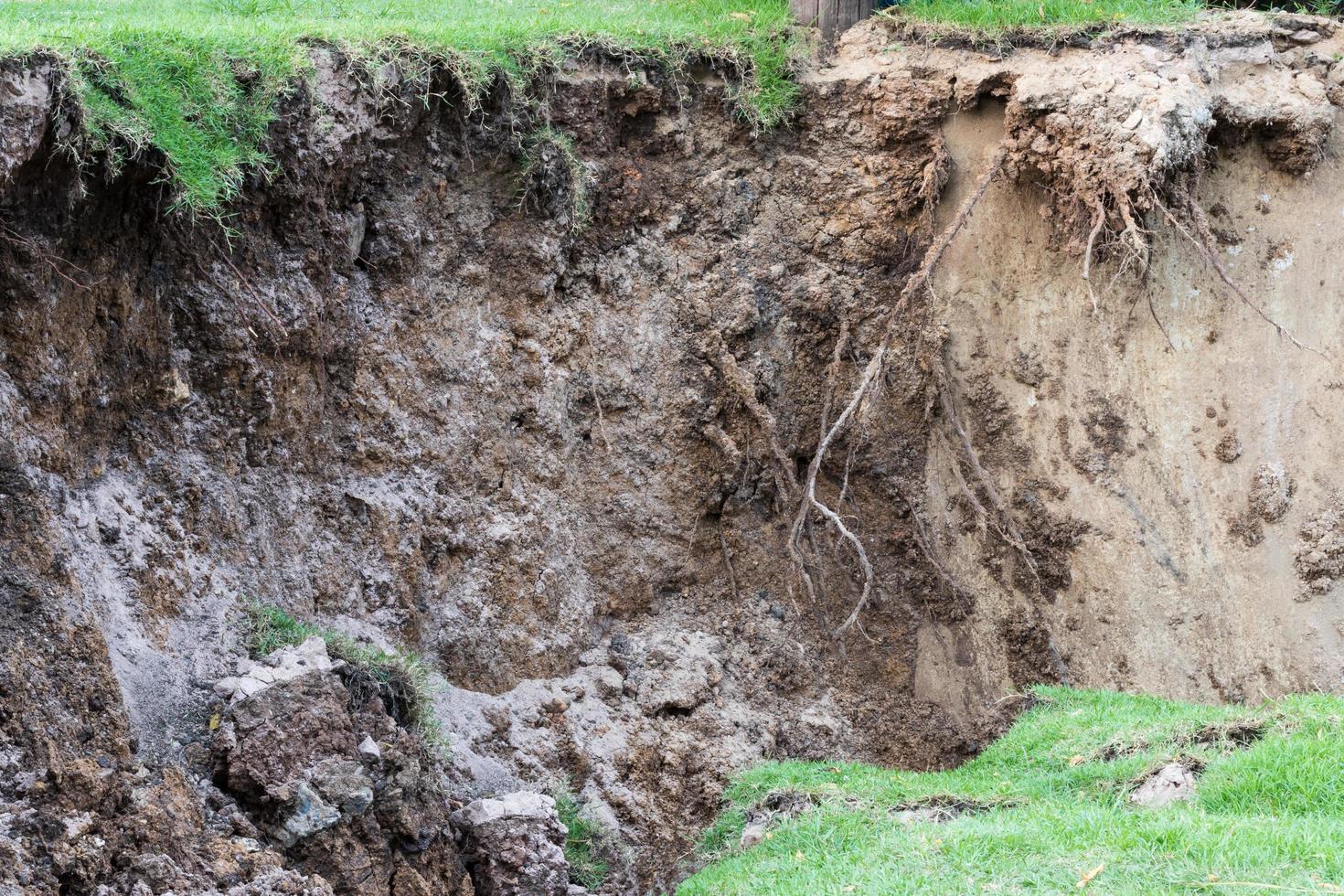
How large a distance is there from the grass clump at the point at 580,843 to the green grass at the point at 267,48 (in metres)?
3.32

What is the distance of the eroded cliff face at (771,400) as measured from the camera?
20.5ft

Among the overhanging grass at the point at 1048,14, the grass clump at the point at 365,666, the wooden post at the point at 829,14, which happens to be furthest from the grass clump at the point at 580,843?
the overhanging grass at the point at 1048,14

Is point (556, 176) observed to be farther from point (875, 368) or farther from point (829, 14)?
point (829, 14)

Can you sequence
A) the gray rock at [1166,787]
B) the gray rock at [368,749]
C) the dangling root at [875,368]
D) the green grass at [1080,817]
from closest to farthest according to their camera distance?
the green grass at [1080,817] < the gray rock at [368,749] < the gray rock at [1166,787] < the dangling root at [875,368]

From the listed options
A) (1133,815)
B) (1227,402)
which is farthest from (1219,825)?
(1227,402)

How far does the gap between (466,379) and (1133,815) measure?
13.0ft

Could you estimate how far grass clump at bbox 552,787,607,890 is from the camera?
624 centimetres

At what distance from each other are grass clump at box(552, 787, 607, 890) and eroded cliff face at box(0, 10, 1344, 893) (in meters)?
0.12

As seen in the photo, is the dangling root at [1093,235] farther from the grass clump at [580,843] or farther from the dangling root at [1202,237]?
the grass clump at [580,843]

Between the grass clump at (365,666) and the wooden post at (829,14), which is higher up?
the wooden post at (829,14)

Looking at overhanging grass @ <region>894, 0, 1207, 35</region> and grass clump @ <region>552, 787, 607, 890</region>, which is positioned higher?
overhanging grass @ <region>894, 0, 1207, 35</region>

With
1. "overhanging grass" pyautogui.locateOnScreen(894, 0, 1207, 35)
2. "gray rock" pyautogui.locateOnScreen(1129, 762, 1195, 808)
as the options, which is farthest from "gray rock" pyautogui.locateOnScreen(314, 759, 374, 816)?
"overhanging grass" pyautogui.locateOnScreen(894, 0, 1207, 35)

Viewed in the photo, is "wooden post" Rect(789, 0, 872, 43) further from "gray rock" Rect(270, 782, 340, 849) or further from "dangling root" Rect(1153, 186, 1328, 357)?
"gray rock" Rect(270, 782, 340, 849)

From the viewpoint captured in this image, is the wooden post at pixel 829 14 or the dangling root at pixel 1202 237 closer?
the dangling root at pixel 1202 237
